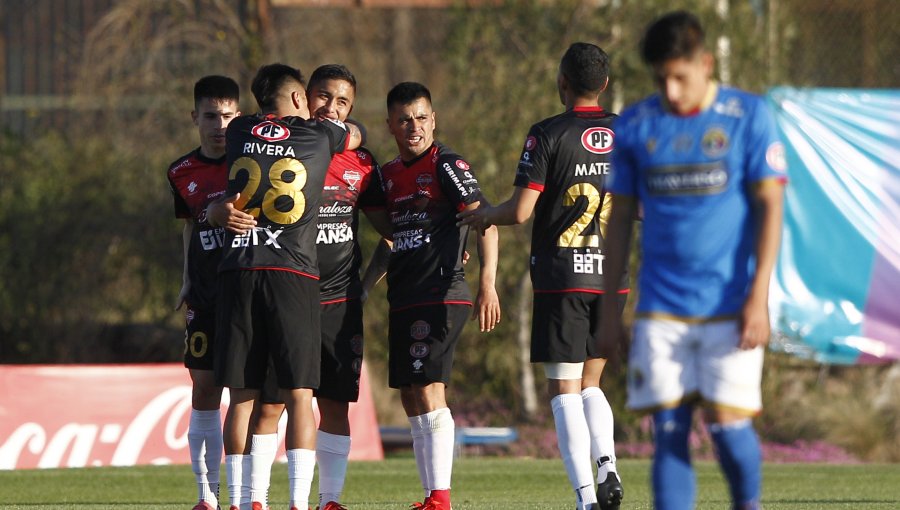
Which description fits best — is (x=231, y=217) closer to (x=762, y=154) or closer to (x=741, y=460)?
(x=762, y=154)

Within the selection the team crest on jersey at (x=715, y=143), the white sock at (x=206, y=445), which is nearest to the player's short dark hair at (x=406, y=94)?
the white sock at (x=206, y=445)

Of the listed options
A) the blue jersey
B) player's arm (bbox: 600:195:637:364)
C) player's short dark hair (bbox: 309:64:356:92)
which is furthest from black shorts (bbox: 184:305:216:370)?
the blue jersey

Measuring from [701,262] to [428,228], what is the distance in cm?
245

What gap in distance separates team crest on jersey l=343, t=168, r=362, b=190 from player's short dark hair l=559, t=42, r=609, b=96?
1.16 metres

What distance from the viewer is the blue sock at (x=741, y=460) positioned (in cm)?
463

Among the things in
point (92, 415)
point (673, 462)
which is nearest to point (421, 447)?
point (673, 462)

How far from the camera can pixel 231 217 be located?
612cm

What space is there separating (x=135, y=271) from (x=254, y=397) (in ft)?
33.3

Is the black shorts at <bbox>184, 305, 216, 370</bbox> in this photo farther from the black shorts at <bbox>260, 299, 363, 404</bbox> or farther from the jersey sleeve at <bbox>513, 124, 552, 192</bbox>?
the jersey sleeve at <bbox>513, 124, 552, 192</bbox>

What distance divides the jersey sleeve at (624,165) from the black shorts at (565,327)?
172 centimetres

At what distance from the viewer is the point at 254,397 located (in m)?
6.30

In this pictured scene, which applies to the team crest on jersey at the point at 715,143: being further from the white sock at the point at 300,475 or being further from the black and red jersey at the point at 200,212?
the black and red jersey at the point at 200,212

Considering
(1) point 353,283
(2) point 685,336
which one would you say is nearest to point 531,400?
(1) point 353,283

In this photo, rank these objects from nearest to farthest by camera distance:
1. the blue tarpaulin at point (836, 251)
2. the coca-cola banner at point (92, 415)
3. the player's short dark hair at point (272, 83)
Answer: the player's short dark hair at point (272, 83) → the coca-cola banner at point (92, 415) → the blue tarpaulin at point (836, 251)
